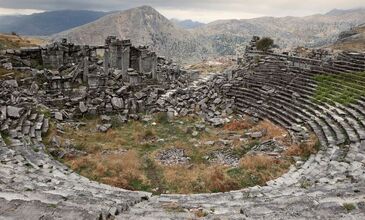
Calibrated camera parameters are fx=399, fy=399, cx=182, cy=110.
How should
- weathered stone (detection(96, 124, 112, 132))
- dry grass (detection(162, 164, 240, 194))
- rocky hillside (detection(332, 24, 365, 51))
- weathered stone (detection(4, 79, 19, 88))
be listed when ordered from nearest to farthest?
1. dry grass (detection(162, 164, 240, 194))
2. weathered stone (detection(96, 124, 112, 132))
3. weathered stone (detection(4, 79, 19, 88))
4. rocky hillside (detection(332, 24, 365, 51))

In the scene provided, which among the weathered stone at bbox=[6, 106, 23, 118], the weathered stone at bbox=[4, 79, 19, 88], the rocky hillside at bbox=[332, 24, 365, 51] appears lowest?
the weathered stone at bbox=[6, 106, 23, 118]

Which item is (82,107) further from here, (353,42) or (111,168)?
(353,42)

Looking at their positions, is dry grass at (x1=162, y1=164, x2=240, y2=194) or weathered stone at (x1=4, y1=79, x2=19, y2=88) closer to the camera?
dry grass at (x1=162, y1=164, x2=240, y2=194)

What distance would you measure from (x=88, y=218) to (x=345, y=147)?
16.9 m

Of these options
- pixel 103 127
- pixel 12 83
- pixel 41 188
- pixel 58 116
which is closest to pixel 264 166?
pixel 41 188

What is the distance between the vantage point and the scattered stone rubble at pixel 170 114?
507 inches

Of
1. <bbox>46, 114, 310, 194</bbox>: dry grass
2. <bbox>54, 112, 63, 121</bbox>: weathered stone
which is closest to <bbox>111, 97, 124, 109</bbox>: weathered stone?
<bbox>46, 114, 310, 194</bbox>: dry grass

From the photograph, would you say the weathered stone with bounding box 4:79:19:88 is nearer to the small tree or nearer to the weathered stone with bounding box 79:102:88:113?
the weathered stone with bounding box 79:102:88:113

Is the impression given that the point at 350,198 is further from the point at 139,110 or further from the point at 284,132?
the point at 139,110

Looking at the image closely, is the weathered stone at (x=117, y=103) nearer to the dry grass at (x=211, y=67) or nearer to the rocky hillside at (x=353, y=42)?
the dry grass at (x=211, y=67)

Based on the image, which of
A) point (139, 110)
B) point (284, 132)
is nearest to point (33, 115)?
point (139, 110)

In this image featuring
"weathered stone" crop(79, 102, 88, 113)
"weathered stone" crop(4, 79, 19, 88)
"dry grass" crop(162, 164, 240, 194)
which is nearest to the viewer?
"dry grass" crop(162, 164, 240, 194)

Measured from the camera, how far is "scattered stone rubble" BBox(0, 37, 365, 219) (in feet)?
42.2

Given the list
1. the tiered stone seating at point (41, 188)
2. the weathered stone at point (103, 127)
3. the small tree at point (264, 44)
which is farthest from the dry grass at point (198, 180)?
the small tree at point (264, 44)
